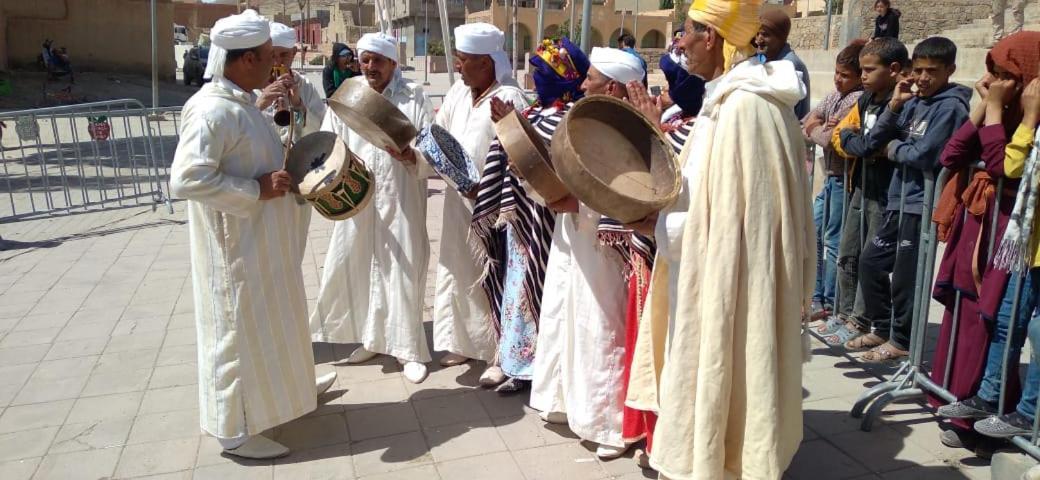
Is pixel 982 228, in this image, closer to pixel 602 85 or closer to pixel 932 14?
pixel 602 85

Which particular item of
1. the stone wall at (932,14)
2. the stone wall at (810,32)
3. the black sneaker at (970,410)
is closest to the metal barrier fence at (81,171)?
the black sneaker at (970,410)

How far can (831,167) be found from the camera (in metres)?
5.04

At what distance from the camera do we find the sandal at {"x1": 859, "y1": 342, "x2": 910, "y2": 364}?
4508mm

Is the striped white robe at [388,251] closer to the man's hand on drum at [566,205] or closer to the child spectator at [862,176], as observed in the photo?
the man's hand on drum at [566,205]

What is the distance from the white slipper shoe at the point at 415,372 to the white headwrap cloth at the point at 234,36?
2023mm

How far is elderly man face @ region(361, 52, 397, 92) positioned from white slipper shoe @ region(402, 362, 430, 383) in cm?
165

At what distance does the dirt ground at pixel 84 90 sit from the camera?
2188cm

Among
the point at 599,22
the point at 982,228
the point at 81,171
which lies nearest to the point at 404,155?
the point at 982,228

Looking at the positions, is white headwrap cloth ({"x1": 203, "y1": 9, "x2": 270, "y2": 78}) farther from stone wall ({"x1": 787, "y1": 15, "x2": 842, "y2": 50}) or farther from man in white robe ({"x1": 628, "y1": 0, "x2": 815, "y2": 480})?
stone wall ({"x1": 787, "y1": 15, "x2": 842, "y2": 50})

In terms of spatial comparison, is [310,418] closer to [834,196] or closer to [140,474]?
[140,474]

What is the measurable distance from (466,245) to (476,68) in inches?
40.5

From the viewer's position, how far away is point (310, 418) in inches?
162

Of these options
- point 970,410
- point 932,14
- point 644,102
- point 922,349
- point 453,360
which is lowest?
point 453,360

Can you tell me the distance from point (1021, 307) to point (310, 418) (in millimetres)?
3433
